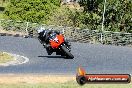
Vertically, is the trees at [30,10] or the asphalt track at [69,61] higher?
the asphalt track at [69,61]

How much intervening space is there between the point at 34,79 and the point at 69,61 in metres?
Answer: 6.40

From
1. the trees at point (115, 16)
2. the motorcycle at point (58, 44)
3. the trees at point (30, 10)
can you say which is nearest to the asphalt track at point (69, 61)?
the motorcycle at point (58, 44)

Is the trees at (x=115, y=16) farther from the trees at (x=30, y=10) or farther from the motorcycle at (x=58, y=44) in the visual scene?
the motorcycle at (x=58, y=44)

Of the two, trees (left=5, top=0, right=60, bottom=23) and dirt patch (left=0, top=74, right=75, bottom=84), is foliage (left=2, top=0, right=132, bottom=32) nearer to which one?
trees (left=5, top=0, right=60, bottom=23)

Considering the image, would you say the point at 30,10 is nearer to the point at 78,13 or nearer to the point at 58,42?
the point at 78,13

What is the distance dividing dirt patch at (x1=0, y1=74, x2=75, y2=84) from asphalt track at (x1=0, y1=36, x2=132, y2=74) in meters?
1.44

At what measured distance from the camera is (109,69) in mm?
20141

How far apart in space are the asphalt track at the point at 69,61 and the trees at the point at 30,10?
12301mm

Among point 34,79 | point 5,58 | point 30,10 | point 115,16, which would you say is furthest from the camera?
point 30,10

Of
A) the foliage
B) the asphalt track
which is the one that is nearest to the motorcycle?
the asphalt track

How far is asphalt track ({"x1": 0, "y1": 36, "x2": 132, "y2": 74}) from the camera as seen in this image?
19406 mm

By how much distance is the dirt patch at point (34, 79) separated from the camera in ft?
51.9

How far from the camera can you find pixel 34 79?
641 inches

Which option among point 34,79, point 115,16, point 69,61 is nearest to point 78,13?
point 115,16
